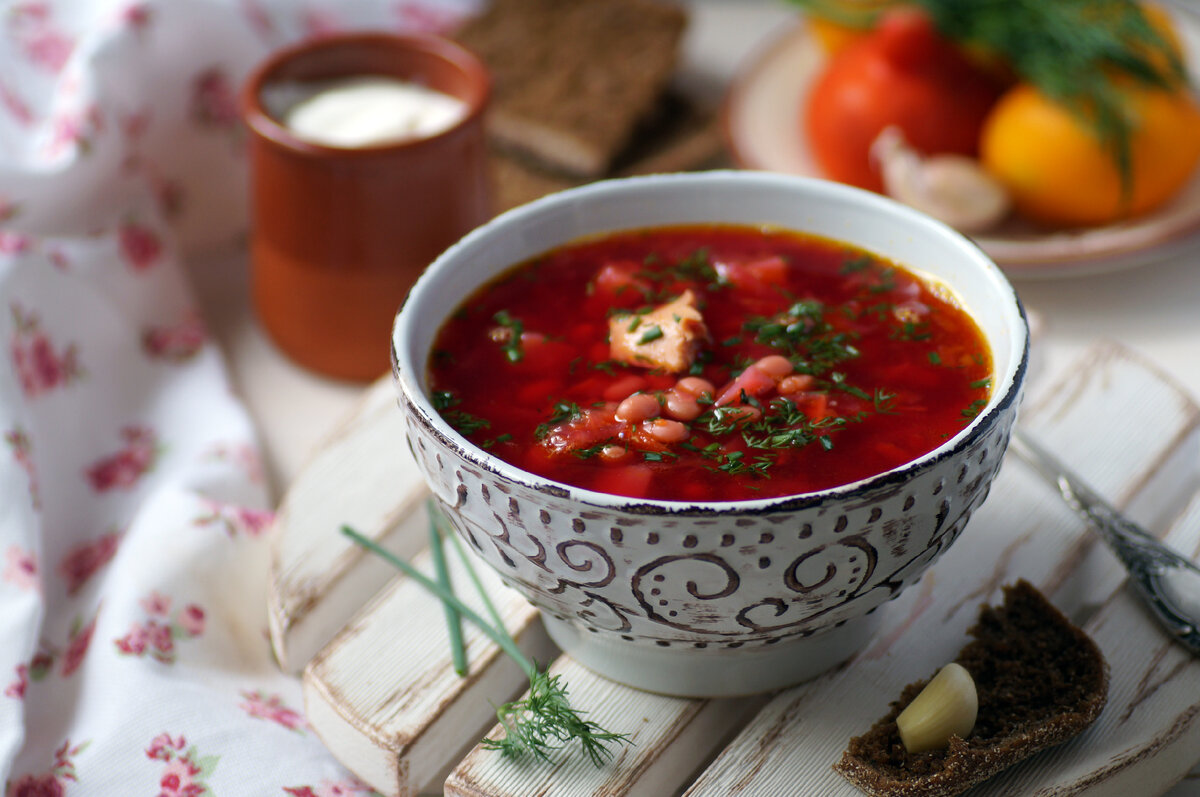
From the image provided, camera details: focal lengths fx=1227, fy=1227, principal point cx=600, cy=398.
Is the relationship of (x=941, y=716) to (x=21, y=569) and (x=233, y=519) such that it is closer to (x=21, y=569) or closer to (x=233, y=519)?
(x=233, y=519)

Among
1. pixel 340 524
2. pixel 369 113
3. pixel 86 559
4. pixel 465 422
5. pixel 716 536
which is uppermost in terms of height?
pixel 716 536

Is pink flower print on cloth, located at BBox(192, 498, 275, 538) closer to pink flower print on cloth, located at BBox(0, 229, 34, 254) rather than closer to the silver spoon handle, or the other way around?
→ pink flower print on cloth, located at BBox(0, 229, 34, 254)

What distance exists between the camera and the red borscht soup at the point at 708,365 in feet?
4.65

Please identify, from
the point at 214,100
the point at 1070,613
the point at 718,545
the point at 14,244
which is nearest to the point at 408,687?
the point at 718,545

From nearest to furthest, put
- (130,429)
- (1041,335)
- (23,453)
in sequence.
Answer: (23,453), (1041,335), (130,429)

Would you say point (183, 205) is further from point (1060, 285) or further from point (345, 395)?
point (1060, 285)

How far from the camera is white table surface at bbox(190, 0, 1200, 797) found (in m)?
2.37

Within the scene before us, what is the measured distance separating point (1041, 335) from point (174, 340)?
1.69 metres

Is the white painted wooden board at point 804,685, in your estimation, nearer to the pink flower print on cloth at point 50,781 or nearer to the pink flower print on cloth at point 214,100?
the pink flower print on cloth at point 50,781

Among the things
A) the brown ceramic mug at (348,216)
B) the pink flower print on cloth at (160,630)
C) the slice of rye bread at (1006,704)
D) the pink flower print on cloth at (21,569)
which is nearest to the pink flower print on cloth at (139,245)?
the brown ceramic mug at (348,216)

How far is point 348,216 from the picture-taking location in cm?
226

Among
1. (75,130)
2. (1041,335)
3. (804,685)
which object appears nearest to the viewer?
(804,685)

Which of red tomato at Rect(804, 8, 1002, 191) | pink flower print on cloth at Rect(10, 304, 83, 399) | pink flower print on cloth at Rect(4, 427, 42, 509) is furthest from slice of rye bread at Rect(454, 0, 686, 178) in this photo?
pink flower print on cloth at Rect(4, 427, 42, 509)

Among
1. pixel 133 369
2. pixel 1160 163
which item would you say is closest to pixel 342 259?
pixel 133 369
